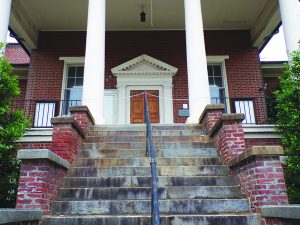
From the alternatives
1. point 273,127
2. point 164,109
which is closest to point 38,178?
point 273,127

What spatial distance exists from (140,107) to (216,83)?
11.0ft

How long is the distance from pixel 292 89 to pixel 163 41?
21.7ft

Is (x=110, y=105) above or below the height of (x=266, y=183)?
above

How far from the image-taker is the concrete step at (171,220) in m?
3.89

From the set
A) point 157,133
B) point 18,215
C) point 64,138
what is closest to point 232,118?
point 157,133

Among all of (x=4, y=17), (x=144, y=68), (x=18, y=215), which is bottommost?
(x=18, y=215)

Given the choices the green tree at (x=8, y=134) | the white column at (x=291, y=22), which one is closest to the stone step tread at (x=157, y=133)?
the green tree at (x=8, y=134)

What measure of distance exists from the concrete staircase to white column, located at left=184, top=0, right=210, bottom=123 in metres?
1.39

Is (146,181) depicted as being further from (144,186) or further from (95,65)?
(95,65)

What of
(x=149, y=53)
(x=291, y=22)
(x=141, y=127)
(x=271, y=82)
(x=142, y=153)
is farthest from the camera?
(x=271, y=82)

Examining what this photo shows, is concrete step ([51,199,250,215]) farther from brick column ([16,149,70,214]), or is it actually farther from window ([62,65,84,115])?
window ([62,65,84,115])

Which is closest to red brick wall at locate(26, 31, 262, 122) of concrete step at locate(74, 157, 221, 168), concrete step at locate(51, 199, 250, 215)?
concrete step at locate(74, 157, 221, 168)

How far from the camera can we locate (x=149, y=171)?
516 centimetres

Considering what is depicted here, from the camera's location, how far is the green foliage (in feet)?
22.1
